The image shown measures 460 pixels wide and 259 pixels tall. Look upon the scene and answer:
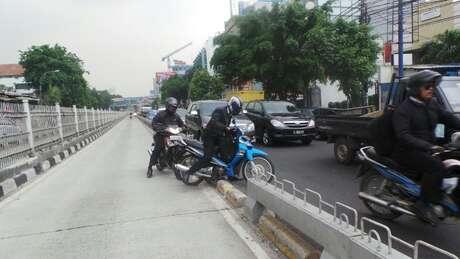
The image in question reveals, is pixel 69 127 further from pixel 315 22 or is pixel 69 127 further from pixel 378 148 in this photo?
pixel 378 148

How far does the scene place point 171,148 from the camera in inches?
383

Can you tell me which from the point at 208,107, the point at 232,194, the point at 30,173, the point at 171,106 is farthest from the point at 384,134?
the point at 208,107

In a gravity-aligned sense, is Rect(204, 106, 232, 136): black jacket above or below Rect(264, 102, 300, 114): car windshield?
above

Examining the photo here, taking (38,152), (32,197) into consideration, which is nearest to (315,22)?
(38,152)

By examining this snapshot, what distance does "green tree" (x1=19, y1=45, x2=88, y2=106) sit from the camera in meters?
65.8

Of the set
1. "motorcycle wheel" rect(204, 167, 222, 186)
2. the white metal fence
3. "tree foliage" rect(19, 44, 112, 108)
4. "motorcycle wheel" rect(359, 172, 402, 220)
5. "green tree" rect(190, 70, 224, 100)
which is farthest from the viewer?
"tree foliage" rect(19, 44, 112, 108)

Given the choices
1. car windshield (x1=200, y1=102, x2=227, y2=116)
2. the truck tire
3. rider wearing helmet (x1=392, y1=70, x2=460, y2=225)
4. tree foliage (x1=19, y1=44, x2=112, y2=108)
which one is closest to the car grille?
car windshield (x1=200, y1=102, x2=227, y2=116)

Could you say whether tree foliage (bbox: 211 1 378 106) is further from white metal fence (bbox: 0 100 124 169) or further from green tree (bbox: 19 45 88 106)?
green tree (bbox: 19 45 88 106)

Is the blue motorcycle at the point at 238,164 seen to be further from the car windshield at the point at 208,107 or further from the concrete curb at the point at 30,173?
the car windshield at the point at 208,107

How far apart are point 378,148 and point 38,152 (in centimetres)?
1094

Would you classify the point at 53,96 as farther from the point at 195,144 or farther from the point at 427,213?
the point at 427,213

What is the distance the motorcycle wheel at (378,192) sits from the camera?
17.7 ft

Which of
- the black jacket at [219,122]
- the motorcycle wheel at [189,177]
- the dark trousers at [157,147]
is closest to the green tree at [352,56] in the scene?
the dark trousers at [157,147]

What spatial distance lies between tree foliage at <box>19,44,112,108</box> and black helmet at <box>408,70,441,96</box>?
210ft
